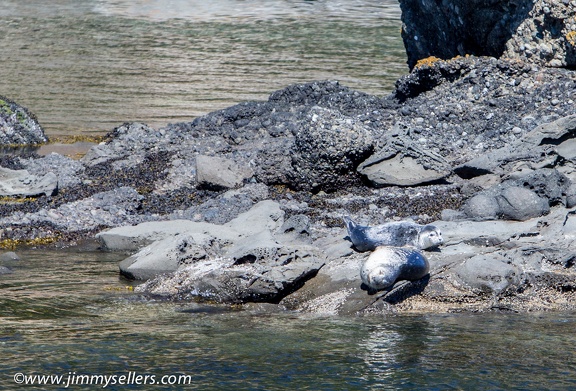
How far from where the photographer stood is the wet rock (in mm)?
16078

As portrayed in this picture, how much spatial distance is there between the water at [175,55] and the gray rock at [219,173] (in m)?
6.22

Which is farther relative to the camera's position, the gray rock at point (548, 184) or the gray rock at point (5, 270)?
the gray rock at point (548, 184)

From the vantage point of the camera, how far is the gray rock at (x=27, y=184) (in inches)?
449

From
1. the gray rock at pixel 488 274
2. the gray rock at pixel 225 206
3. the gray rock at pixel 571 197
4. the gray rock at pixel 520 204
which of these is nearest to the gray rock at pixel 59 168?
the gray rock at pixel 225 206

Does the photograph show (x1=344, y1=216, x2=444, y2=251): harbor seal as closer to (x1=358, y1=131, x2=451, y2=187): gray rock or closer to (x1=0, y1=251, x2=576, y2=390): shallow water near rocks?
(x1=0, y1=251, x2=576, y2=390): shallow water near rocks

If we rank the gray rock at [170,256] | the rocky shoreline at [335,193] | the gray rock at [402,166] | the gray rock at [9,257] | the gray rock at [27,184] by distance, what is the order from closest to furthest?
the rocky shoreline at [335,193]
the gray rock at [170,256]
the gray rock at [9,257]
the gray rock at [402,166]
the gray rock at [27,184]

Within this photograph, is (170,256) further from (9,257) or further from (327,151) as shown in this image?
(327,151)

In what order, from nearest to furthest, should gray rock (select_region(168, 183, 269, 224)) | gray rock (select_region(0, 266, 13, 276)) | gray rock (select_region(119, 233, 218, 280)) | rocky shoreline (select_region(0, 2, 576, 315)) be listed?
1. rocky shoreline (select_region(0, 2, 576, 315))
2. gray rock (select_region(119, 233, 218, 280))
3. gray rock (select_region(0, 266, 13, 276))
4. gray rock (select_region(168, 183, 269, 224))

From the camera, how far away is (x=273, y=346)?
6.48m

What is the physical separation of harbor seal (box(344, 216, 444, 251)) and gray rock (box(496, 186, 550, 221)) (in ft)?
3.77

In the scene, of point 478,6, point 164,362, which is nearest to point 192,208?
point 164,362

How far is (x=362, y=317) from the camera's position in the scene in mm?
7195

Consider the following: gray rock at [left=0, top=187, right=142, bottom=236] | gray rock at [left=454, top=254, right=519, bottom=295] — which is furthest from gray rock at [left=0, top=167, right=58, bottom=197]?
gray rock at [left=454, top=254, right=519, bottom=295]

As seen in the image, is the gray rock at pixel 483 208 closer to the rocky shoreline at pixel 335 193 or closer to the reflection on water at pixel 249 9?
the rocky shoreline at pixel 335 193
